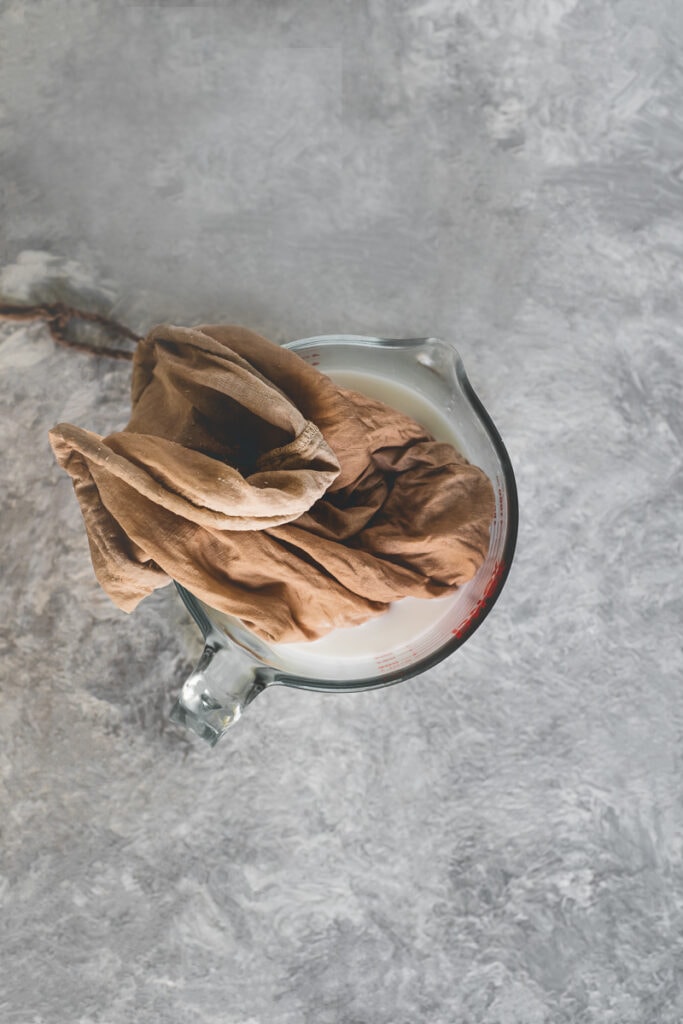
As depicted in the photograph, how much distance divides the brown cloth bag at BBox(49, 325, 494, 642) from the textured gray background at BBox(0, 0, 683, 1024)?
0.19 meters

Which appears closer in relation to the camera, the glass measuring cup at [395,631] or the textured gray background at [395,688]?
the glass measuring cup at [395,631]

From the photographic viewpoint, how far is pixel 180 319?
2.40ft

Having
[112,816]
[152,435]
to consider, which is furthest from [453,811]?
[152,435]

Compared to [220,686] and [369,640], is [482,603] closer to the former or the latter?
[369,640]

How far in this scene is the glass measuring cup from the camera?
0.58 meters

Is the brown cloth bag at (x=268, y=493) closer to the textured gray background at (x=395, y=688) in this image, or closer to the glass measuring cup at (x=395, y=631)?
the glass measuring cup at (x=395, y=631)

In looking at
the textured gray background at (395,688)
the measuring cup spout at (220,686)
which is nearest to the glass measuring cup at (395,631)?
the measuring cup spout at (220,686)

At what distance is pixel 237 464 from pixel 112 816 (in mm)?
393

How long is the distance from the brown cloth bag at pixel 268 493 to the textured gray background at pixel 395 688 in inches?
7.4

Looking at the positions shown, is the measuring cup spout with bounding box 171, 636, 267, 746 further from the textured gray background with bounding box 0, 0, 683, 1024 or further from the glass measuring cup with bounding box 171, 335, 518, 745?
the textured gray background with bounding box 0, 0, 683, 1024

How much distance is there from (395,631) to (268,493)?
195mm

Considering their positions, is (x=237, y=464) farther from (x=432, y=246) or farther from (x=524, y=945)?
(x=524, y=945)

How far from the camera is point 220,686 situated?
1.90 feet

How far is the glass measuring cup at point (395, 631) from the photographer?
580 mm
